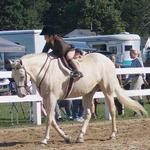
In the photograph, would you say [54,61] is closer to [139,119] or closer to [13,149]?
[13,149]

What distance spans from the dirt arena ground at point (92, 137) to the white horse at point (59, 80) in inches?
12.8

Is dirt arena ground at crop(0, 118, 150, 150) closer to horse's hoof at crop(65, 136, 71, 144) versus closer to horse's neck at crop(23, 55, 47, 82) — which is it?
horse's hoof at crop(65, 136, 71, 144)

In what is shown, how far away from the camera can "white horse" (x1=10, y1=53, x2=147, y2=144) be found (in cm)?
1180

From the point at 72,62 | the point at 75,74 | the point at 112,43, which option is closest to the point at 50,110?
the point at 75,74

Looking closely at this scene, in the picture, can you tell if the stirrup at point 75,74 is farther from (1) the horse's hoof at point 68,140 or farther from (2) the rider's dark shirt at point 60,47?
(1) the horse's hoof at point 68,140

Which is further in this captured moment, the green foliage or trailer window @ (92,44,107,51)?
the green foliage

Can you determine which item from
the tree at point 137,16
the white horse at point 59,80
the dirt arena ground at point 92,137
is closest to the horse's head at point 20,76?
the white horse at point 59,80

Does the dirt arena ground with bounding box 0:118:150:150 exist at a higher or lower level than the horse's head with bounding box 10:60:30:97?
lower

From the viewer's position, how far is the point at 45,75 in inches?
470

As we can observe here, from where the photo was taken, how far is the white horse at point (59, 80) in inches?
465

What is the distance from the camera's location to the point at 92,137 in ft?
43.4

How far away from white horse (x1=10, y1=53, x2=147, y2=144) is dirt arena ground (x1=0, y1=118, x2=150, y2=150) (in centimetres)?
33

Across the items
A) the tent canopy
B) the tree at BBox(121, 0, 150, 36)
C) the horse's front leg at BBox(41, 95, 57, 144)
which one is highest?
the horse's front leg at BBox(41, 95, 57, 144)

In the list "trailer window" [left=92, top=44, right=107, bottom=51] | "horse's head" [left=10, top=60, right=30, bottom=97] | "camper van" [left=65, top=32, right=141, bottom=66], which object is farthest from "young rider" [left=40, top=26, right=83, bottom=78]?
"trailer window" [left=92, top=44, right=107, bottom=51]
